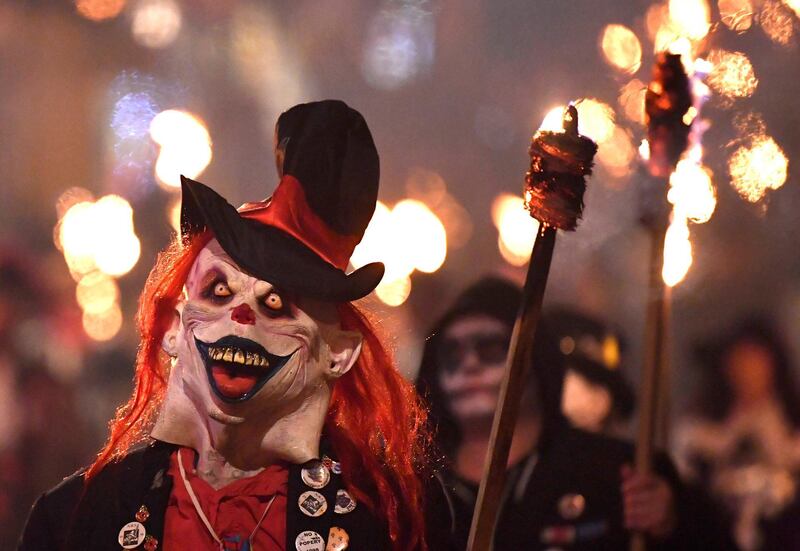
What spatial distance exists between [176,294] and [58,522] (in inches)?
16.8

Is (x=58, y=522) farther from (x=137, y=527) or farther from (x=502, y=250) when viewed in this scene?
(x=502, y=250)

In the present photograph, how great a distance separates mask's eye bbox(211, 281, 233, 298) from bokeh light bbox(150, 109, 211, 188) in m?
0.48

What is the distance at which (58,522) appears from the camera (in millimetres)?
1757

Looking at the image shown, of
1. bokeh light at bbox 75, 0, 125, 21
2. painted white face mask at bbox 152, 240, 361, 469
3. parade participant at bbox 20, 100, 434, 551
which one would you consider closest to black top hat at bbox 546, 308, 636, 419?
parade participant at bbox 20, 100, 434, 551

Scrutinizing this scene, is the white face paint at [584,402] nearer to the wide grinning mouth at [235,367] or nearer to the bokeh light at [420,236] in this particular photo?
the bokeh light at [420,236]

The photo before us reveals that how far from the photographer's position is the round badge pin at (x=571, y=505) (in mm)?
2088

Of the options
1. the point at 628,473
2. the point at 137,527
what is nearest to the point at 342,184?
the point at 137,527

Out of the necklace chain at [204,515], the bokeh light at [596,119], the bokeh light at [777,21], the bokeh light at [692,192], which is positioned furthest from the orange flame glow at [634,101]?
the necklace chain at [204,515]

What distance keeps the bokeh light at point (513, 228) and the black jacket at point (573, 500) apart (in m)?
0.36

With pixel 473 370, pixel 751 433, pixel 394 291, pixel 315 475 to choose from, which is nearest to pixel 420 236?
pixel 394 291

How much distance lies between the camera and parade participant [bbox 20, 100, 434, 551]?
1.68 m

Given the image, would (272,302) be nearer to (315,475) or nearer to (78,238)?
(315,475)

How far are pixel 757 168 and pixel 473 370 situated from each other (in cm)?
80

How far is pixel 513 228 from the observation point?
2154 mm
